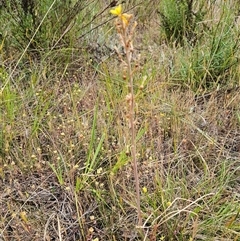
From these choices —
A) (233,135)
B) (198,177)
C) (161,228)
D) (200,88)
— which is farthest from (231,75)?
(161,228)

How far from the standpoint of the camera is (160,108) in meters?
1.55

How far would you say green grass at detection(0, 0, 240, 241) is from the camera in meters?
1.13

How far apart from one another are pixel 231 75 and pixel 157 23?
727 millimetres

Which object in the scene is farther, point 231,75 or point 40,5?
point 40,5

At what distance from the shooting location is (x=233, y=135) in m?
1.50

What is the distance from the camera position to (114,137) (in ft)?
4.54

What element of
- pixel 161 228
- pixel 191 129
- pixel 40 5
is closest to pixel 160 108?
pixel 191 129

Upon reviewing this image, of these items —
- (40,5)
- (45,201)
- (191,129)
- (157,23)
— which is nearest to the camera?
(45,201)

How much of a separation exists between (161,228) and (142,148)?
1.05ft

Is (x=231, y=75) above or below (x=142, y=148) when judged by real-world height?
below

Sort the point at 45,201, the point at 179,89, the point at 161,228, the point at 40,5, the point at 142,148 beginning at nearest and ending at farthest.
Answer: the point at 161,228
the point at 45,201
the point at 142,148
the point at 179,89
the point at 40,5

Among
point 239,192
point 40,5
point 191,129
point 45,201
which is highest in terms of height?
point 40,5

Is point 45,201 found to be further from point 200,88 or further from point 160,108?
point 200,88

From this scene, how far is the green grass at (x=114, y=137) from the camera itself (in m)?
1.13
